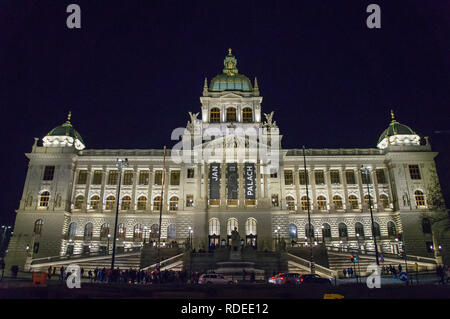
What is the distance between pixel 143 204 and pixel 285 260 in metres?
29.2

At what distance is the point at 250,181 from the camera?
168 ft

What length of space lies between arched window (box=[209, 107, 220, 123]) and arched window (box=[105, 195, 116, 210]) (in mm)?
22908

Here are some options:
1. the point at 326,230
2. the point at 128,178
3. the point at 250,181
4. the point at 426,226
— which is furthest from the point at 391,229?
the point at 128,178

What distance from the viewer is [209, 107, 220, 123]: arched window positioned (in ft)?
212

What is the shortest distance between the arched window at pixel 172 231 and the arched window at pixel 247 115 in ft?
79.4

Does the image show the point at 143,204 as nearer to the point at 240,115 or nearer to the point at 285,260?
the point at 240,115

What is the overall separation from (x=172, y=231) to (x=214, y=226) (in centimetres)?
789

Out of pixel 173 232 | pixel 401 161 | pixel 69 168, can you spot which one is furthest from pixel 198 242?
pixel 401 161

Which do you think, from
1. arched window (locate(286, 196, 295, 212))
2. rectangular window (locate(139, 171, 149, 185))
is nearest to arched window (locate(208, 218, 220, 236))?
arched window (locate(286, 196, 295, 212))

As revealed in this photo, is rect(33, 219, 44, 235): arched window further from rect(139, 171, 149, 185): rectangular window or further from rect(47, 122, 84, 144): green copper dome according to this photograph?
rect(139, 171, 149, 185): rectangular window

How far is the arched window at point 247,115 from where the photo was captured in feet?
214

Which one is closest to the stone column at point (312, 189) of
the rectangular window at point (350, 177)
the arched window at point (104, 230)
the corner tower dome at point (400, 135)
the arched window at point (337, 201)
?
the arched window at point (337, 201)

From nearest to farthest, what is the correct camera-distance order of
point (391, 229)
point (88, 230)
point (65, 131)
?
point (391, 229), point (88, 230), point (65, 131)

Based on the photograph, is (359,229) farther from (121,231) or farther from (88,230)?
(88,230)
